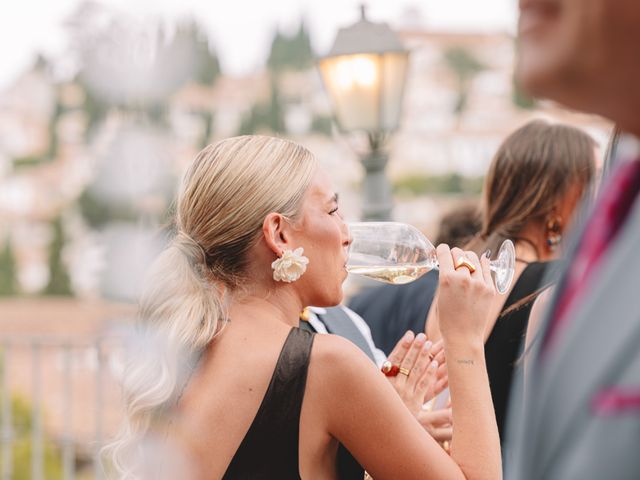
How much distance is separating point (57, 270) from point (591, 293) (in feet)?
145

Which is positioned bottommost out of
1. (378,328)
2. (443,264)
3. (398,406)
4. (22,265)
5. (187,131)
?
(22,265)

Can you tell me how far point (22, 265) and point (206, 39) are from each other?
1492 centimetres

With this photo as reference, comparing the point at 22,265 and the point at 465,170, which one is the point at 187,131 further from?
the point at 465,170

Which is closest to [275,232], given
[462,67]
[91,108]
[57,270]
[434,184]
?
[57,270]

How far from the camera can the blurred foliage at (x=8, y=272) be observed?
42781 mm

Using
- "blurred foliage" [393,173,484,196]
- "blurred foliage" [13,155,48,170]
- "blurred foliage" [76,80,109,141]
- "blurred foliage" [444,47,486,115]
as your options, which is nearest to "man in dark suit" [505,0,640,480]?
"blurred foliage" [76,80,109,141]

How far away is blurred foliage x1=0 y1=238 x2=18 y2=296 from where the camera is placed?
140 ft

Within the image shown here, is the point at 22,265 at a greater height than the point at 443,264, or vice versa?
the point at 443,264

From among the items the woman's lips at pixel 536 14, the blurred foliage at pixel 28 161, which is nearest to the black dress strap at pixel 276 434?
the woman's lips at pixel 536 14

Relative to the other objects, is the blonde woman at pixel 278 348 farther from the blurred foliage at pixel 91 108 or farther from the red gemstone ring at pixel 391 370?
the blurred foliage at pixel 91 108

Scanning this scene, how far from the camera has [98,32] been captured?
4344cm

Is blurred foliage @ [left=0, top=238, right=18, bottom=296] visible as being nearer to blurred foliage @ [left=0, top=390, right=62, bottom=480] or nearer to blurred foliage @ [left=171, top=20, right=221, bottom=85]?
blurred foliage @ [left=171, top=20, right=221, bottom=85]

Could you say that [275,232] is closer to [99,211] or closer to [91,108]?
[99,211]

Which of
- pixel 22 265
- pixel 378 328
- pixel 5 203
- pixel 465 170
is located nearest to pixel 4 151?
pixel 5 203
